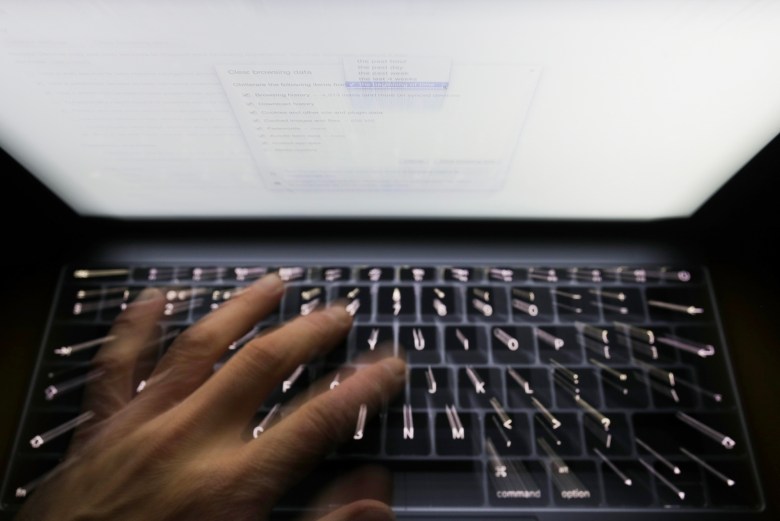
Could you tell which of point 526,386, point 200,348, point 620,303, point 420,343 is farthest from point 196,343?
point 620,303

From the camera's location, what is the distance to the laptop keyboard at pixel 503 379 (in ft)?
1.32

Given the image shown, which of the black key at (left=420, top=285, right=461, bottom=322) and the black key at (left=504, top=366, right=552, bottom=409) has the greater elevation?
the black key at (left=420, top=285, right=461, bottom=322)

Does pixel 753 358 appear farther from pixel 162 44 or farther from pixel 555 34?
pixel 162 44

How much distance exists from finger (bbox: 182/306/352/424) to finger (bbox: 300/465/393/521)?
10 centimetres

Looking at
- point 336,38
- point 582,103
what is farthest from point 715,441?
point 336,38

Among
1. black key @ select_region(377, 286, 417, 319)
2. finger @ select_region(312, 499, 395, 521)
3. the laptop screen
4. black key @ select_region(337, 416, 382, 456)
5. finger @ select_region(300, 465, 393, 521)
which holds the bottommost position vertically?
finger @ select_region(312, 499, 395, 521)

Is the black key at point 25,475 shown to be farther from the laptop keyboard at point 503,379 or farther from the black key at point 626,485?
the black key at point 626,485

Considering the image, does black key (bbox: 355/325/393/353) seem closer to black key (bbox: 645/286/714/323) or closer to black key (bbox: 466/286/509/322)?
black key (bbox: 466/286/509/322)

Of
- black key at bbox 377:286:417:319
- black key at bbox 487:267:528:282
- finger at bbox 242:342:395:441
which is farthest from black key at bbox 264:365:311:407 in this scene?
black key at bbox 487:267:528:282

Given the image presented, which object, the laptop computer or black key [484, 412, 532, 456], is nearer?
the laptop computer

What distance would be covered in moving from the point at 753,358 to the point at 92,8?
621mm

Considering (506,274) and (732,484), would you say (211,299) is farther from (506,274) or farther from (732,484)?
(732,484)

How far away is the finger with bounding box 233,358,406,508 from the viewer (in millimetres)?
378

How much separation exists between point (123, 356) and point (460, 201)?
0.37 metres
